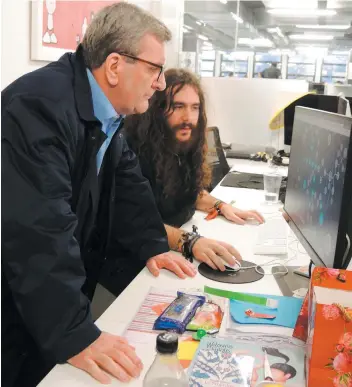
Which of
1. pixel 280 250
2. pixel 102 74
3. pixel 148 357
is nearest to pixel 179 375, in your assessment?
pixel 148 357

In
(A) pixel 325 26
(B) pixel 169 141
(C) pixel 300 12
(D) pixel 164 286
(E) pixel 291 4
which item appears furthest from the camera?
(A) pixel 325 26

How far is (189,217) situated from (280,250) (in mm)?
484

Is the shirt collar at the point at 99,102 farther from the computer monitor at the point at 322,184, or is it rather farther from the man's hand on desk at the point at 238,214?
Answer: the man's hand on desk at the point at 238,214

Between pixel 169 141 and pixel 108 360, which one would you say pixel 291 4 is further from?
pixel 108 360

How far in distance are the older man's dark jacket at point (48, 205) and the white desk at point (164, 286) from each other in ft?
0.18

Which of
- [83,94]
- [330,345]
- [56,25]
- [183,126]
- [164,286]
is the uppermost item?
[56,25]

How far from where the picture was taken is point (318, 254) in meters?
1.10

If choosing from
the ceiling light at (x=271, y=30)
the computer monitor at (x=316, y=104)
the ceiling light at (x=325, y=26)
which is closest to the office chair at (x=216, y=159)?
the computer monitor at (x=316, y=104)

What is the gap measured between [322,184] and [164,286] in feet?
1.57

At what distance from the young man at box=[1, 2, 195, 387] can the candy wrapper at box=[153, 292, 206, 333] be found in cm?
13

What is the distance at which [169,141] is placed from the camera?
1.90 metres

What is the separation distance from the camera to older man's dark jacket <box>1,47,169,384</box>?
902mm

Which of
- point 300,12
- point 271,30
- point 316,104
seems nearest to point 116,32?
point 316,104

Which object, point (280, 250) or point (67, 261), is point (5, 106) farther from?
point (280, 250)
